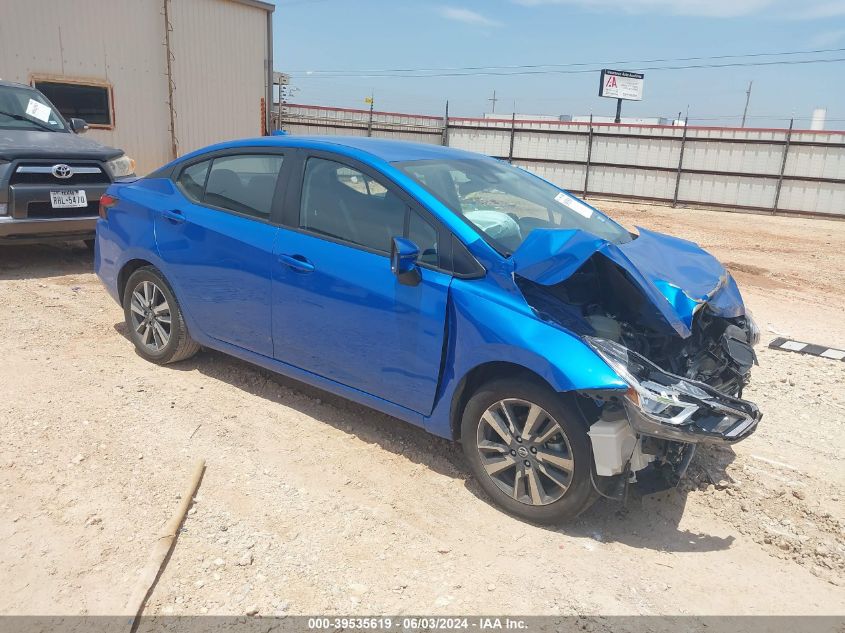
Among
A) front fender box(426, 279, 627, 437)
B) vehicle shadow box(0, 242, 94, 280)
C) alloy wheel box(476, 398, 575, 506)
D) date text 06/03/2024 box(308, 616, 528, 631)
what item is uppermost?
front fender box(426, 279, 627, 437)

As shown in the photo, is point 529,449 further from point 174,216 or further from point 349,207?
point 174,216

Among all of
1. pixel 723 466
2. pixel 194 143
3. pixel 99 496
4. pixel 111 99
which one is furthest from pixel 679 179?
pixel 99 496

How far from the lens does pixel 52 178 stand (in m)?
7.02

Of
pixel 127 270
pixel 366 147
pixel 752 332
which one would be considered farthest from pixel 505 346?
pixel 127 270

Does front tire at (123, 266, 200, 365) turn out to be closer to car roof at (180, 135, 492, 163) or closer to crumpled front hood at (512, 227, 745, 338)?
car roof at (180, 135, 492, 163)

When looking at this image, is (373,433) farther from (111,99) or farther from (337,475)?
(111,99)

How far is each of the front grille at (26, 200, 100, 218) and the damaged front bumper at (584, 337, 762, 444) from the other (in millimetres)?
5840

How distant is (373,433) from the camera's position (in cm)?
396

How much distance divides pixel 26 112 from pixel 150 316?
487 cm

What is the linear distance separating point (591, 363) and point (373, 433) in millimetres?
1613

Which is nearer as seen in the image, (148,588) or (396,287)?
(148,588)

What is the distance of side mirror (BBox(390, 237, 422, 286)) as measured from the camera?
317 centimetres

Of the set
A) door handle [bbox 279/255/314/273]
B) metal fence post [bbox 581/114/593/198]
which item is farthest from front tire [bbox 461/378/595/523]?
metal fence post [bbox 581/114/593/198]

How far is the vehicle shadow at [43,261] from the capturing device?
727 cm
